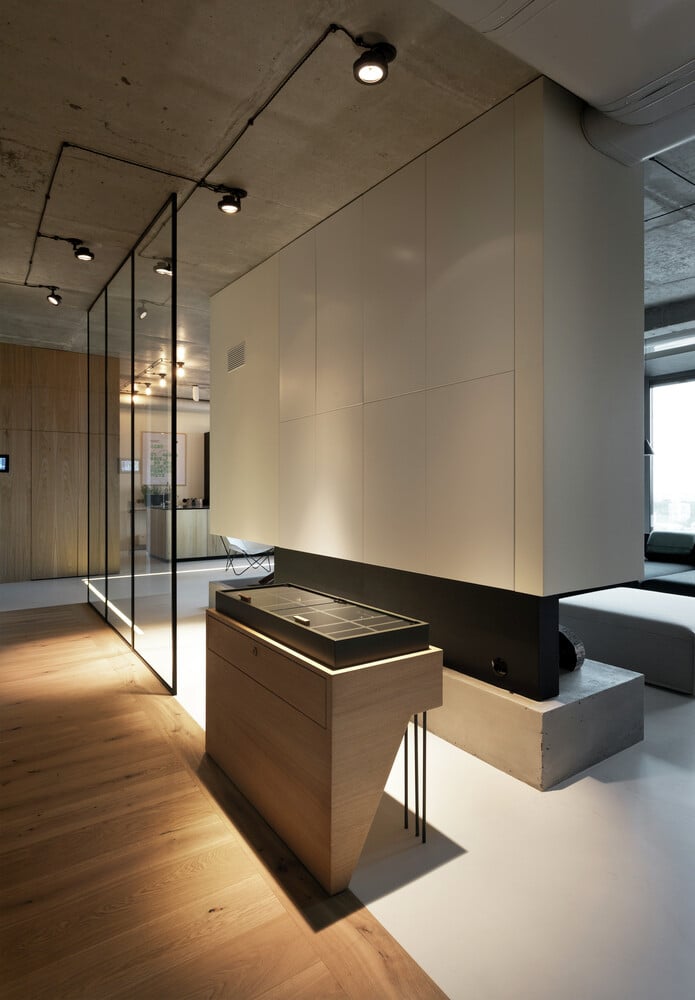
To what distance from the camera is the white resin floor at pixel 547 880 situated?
1676 millimetres

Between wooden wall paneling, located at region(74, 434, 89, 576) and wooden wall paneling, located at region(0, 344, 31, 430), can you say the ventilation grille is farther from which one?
wooden wall paneling, located at region(0, 344, 31, 430)

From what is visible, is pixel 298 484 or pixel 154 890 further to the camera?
pixel 298 484

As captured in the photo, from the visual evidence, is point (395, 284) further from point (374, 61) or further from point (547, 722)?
point (547, 722)

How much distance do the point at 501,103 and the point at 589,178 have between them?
58 centimetres

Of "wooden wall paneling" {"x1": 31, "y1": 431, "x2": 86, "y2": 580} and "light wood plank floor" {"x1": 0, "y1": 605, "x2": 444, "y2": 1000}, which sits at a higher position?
"wooden wall paneling" {"x1": 31, "y1": 431, "x2": 86, "y2": 580}

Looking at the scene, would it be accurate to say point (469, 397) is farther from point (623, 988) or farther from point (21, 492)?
point (21, 492)

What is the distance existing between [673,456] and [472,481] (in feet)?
23.7

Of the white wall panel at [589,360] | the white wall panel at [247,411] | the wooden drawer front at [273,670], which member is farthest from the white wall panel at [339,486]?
the white wall panel at [589,360]

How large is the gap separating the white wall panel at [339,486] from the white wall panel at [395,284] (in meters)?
0.37

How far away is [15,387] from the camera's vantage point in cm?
837

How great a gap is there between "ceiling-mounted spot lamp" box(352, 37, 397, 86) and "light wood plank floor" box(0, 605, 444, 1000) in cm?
331

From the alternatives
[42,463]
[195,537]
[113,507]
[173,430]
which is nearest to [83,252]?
[173,430]

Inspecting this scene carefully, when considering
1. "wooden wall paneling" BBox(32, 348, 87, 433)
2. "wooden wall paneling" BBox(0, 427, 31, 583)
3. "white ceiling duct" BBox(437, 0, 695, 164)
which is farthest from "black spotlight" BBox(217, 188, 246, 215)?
"wooden wall paneling" BBox(0, 427, 31, 583)

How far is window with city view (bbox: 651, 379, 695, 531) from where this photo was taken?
857 cm
